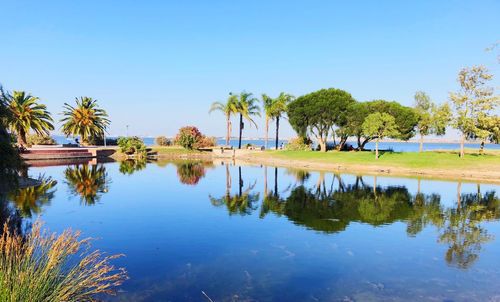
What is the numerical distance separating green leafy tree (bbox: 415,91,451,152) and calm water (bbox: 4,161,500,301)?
2796cm

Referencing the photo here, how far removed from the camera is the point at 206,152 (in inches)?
3014

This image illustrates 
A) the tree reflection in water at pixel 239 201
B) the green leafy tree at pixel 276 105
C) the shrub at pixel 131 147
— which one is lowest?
the tree reflection in water at pixel 239 201

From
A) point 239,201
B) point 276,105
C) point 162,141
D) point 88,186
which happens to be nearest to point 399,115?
point 276,105

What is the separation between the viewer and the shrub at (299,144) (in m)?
73.5

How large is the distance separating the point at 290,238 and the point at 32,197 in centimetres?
1981

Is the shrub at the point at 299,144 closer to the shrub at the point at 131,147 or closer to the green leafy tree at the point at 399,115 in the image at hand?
the green leafy tree at the point at 399,115

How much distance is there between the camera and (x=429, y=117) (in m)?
63.7

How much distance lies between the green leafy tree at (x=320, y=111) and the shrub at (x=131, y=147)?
103 feet

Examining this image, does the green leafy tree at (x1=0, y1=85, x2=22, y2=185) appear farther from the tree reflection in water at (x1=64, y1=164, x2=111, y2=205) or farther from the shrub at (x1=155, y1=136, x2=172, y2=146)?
the shrub at (x1=155, y1=136, x2=172, y2=146)

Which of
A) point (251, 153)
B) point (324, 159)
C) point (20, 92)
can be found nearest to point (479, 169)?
point (324, 159)

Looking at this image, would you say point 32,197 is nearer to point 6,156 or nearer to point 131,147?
point 6,156

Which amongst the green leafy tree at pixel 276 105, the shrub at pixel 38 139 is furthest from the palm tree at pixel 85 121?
the green leafy tree at pixel 276 105

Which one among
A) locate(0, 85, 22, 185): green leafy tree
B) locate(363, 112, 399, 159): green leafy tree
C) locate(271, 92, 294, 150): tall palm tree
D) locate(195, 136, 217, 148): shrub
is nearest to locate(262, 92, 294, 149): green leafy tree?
locate(271, 92, 294, 150): tall palm tree

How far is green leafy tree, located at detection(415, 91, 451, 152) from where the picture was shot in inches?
2212
